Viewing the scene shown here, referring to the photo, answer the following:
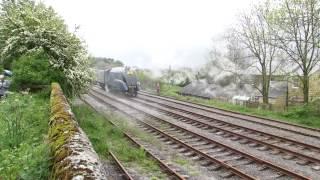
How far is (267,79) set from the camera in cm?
3681

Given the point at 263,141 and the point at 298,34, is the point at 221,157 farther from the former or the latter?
the point at 298,34

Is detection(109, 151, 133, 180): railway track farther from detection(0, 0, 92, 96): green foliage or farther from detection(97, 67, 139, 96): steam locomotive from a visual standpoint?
detection(97, 67, 139, 96): steam locomotive

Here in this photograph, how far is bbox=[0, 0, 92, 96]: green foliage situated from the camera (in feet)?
57.4

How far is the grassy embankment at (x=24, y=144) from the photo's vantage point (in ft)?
Answer: 15.2

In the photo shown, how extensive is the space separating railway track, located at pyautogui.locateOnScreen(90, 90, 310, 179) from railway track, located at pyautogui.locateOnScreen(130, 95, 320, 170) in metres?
1.17

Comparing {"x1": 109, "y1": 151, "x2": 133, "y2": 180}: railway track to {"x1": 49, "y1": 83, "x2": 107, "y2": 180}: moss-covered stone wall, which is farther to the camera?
{"x1": 109, "y1": 151, "x2": 133, "y2": 180}: railway track

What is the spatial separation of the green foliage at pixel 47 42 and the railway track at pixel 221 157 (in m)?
4.57

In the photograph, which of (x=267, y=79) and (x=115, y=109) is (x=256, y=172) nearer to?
(x=115, y=109)

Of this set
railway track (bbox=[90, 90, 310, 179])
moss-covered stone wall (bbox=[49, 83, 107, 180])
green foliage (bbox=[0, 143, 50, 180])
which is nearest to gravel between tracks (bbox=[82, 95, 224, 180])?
railway track (bbox=[90, 90, 310, 179])

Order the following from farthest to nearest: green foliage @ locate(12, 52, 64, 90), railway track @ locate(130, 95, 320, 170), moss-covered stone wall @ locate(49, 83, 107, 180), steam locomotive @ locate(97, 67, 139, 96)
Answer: steam locomotive @ locate(97, 67, 139, 96)
green foliage @ locate(12, 52, 64, 90)
railway track @ locate(130, 95, 320, 170)
moss-covered stone wall @ locate(49, 83, 107, 180)

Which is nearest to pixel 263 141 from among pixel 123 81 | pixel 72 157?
pixel 72 157

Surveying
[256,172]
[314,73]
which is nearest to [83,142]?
[256,172]

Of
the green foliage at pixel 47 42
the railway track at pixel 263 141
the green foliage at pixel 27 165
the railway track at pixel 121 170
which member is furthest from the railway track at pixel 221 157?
the green foliage at pixel 27 165

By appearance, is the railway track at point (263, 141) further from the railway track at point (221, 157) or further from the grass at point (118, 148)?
the grass at point (118, 148)
